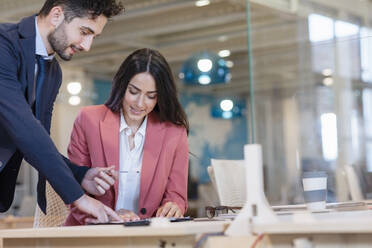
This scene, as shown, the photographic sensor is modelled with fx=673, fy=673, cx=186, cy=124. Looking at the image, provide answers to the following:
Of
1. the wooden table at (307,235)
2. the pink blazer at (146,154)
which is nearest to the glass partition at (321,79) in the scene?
the pink blazer at (146,154)

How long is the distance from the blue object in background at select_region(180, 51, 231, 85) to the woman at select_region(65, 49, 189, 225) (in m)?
7.97

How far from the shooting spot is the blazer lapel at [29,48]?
86.0 inches

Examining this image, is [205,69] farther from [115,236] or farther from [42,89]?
[115,236]

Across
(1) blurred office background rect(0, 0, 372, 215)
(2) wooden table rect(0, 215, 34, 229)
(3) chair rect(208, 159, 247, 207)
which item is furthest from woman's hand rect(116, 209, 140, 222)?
(2) wooden table rect(0, 215, 34, 229)

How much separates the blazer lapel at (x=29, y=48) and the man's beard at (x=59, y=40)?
0.21 feet

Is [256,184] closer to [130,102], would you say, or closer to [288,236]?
[288,236]

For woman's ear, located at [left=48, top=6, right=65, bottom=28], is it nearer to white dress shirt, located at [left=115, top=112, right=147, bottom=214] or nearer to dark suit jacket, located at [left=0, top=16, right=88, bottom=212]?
dark suit jacket, located at [left=0, top=16, right=88, bottom=212]

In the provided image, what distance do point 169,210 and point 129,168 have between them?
254 mm

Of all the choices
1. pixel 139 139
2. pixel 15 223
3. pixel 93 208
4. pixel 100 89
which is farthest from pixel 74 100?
pixel 93 208

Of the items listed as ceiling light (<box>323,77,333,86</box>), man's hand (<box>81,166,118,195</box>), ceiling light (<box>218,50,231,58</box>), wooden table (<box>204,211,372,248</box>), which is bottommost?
wooden table (<box>204,211,372,248</box>)

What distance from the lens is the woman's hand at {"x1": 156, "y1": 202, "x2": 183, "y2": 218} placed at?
2363mm

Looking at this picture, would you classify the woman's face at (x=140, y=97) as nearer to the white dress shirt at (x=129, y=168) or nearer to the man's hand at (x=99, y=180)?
the white dress shirt at (x=129, y=168)

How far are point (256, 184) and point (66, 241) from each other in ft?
1.73

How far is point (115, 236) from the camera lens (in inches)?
64.6
